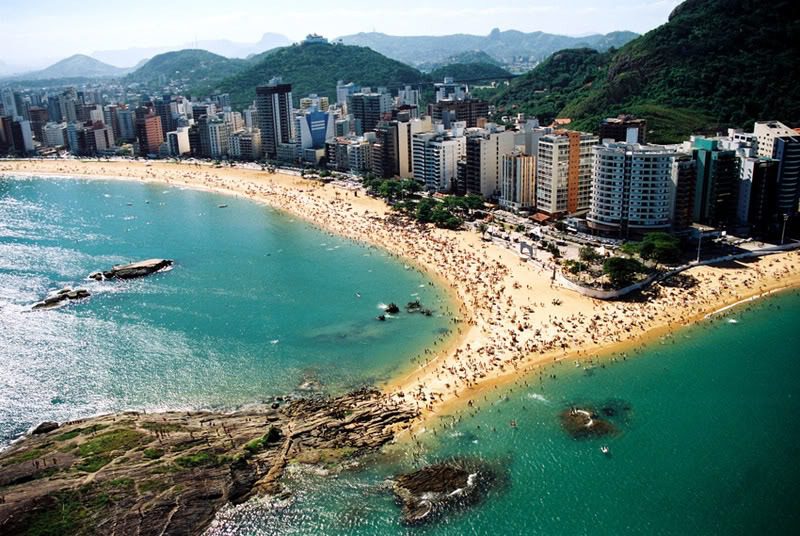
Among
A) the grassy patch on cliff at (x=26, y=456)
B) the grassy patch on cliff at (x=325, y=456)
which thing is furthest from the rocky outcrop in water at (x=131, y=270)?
the grassy patch on cliff at (x=325, y=456)

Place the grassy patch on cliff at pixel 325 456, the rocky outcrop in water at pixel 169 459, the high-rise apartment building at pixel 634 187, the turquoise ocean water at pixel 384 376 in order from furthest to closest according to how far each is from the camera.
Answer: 1. the high-rise apartment building at pixel 634 187
2. the grassy patch on cliff at pixel 325 456
3. the turquoise ocean water at pixel 384 376
4. the rocky outcrop in water at pixel 169 459

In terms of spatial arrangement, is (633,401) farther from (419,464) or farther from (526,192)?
(526,192)

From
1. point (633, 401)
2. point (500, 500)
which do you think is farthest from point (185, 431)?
point (633, 401)

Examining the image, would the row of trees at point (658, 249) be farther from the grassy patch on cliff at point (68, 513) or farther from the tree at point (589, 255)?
the grassy patch on cliff at point (68, 513)

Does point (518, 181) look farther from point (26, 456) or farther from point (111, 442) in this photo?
point (26, 456)

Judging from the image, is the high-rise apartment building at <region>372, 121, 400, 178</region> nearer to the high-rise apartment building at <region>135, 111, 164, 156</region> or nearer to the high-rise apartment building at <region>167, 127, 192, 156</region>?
the high-rise apartment building at <region>167, 127, 192, 156</region>

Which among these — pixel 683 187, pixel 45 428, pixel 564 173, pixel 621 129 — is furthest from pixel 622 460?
pixel 621 129
